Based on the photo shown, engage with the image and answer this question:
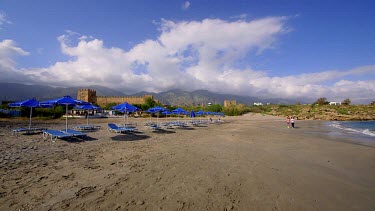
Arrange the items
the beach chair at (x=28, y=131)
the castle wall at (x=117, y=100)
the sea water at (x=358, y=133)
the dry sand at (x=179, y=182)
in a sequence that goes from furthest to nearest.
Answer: the castle wall at (x=117, y=100) < the sea water at (x=358, y=133) < the beach chair at (x=28, y=131) < the dry sand at (x=179, y=182)

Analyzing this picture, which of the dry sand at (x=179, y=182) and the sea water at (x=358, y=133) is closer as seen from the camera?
the dry sand at (x=179, y=182)

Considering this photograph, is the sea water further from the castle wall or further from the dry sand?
the castle wall

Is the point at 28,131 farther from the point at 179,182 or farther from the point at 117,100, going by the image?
the point at 117,100

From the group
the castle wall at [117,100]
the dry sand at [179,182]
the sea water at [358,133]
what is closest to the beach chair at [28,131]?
the dry sand at [179,182]

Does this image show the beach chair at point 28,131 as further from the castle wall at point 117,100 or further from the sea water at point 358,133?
the castle wall at point 117,100

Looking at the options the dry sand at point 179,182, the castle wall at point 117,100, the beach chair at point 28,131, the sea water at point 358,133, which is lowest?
the sea water at point 358,133

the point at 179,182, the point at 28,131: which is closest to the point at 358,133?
the point at 179,182

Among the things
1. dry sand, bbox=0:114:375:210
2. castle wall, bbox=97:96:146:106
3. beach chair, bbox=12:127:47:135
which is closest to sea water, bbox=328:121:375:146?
dry sand, bbox=0:114:375:210

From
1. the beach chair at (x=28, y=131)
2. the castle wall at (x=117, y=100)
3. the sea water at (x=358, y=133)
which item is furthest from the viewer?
the castle wall at (x=117, y=100)

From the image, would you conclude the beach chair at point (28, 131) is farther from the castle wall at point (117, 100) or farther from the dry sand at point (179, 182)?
the castle wall at point (117, 100)

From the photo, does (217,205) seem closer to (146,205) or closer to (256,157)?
(146,205)

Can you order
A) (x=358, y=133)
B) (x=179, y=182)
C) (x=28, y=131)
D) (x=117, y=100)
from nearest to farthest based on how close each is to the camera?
(x=179, y=182) → (x=28, y=131) → (x=358, y=133) → (x=117, y=100)

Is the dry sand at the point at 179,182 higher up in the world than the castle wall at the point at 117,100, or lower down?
lower down

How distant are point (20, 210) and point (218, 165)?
502 cm
